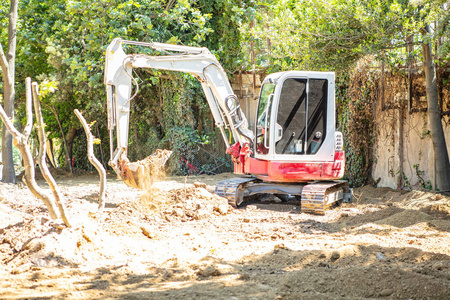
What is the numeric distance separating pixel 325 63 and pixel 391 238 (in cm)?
468

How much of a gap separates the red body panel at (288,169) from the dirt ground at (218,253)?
2.59 ft

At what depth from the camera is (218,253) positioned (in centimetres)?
530

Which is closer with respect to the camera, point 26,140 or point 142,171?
point 26,140

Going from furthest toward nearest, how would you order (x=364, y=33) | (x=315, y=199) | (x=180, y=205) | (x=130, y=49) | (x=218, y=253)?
(x=130, y=49) → (x=364, y=33) → (x=315, y=199) → (x=180, y=205) → (x=218, y=253)

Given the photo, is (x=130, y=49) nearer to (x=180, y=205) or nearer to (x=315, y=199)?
(x=180, y=205)

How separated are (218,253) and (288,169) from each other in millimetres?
3330

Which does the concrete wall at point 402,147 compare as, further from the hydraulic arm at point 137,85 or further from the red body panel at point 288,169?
the hydraulic arm at point 137,85

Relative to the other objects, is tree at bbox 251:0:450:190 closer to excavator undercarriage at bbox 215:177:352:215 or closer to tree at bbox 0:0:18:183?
excavator undercarriage at bbox 215:177:352:215

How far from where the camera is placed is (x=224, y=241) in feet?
19.6

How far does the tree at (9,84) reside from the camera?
11.3 meters

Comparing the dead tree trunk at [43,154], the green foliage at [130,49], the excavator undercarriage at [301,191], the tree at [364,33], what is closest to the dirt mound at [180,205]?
the excavator undercarriage at [301,191]

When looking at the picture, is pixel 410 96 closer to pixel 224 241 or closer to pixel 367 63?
pixel 367 63

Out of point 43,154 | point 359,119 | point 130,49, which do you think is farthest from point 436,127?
point 130,49

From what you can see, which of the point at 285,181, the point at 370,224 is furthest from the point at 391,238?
the point at 285,181
